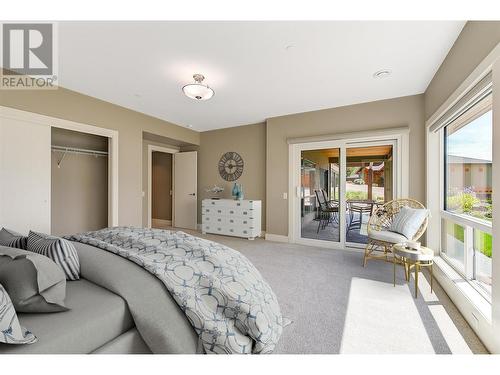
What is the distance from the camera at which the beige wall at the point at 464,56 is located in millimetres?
1617

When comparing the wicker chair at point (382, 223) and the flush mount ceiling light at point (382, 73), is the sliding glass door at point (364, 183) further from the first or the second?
the flush mount ceiling light at point (382, 73)

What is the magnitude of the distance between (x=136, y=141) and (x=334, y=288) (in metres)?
4.07

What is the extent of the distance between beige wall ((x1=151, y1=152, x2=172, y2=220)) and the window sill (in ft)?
19.1

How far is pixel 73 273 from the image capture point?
4.22 ft

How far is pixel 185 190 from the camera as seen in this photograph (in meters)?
5.77

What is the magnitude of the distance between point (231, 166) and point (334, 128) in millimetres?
2420

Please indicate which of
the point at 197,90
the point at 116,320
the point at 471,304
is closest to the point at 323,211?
the point at 471,304

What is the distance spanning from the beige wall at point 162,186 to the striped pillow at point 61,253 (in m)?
5.01

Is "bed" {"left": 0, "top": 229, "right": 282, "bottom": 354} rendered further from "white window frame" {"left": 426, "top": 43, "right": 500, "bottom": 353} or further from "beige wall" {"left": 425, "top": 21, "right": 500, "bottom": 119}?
"beige wall" {"left": 425, "top": 21, "right": 500, "bottom": 119}

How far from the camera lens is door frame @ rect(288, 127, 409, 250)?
11.4 ft

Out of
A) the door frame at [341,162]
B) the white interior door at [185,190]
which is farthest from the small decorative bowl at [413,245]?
the white interior door at [185,190]

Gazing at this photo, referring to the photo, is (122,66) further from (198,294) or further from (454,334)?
(454,334)

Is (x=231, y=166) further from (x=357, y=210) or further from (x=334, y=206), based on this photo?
(x=357, y=210)
